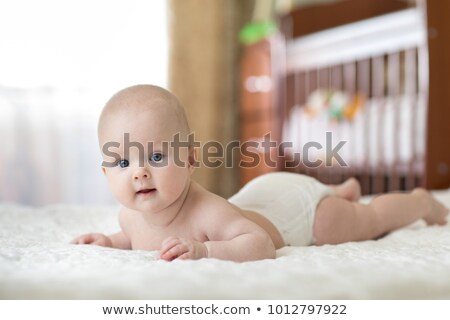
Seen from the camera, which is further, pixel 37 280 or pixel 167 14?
pixel 167 14

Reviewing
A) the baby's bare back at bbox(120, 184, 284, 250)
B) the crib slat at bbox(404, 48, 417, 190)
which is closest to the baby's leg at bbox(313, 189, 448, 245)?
the baby's bare back at bbox(120, 184, 284, 250)

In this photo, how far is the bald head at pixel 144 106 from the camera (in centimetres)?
88

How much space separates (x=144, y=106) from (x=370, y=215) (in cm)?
57

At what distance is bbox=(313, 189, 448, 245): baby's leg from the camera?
1143 millimetres

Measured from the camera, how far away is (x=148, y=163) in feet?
2.89

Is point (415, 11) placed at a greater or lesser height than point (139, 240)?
greater

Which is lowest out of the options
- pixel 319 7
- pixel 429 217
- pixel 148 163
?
pixel 429 217

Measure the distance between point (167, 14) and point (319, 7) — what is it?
0.97m

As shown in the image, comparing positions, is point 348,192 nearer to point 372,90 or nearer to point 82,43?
point 372,90
